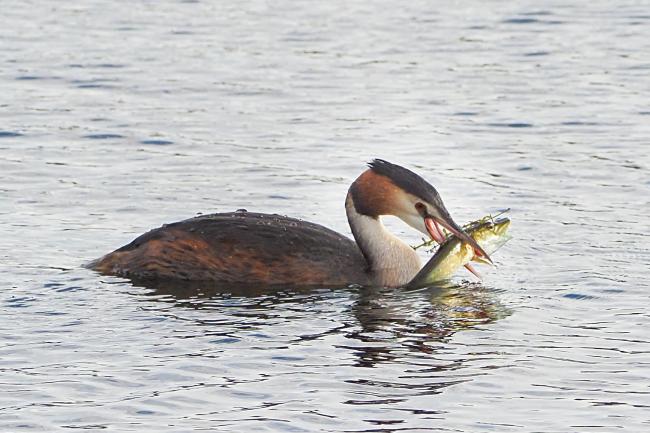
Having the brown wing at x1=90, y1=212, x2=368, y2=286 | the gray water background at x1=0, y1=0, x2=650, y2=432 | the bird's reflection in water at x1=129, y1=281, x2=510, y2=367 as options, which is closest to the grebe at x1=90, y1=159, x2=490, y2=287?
the brown wing at x1=90, y1=212, x2=368, y2=286

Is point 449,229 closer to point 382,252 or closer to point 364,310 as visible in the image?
point 382,252

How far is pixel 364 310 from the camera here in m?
11.6

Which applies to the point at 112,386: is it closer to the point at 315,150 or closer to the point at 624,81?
the point at 315,150

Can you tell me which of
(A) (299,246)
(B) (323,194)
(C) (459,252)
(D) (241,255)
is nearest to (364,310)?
(A) (299,246)

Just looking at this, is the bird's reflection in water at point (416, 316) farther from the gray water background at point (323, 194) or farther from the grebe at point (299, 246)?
the grebe at point (299, 246)

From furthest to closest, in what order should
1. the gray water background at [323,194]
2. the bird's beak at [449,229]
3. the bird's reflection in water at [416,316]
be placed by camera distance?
1. the bird's beak at [449,229]
2. the bird's reflection in water at [416,316]
3. the gray water background at [323,194]

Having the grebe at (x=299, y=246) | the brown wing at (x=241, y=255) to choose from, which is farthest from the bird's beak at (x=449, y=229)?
the brown wing at (x=241, y=255)

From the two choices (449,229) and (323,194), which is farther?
(323,194)

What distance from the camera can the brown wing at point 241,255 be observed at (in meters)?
12.2

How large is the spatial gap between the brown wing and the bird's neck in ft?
0.29

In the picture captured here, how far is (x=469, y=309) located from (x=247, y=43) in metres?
10.6

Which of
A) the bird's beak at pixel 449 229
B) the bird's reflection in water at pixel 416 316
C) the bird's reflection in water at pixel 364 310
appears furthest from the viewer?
the bird's beak at pixel 449 229

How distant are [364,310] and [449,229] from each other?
93 cm

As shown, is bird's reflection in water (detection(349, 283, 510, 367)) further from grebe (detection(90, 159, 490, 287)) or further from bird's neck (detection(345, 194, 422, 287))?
grebe (detection(90, 159, 490, 287))
